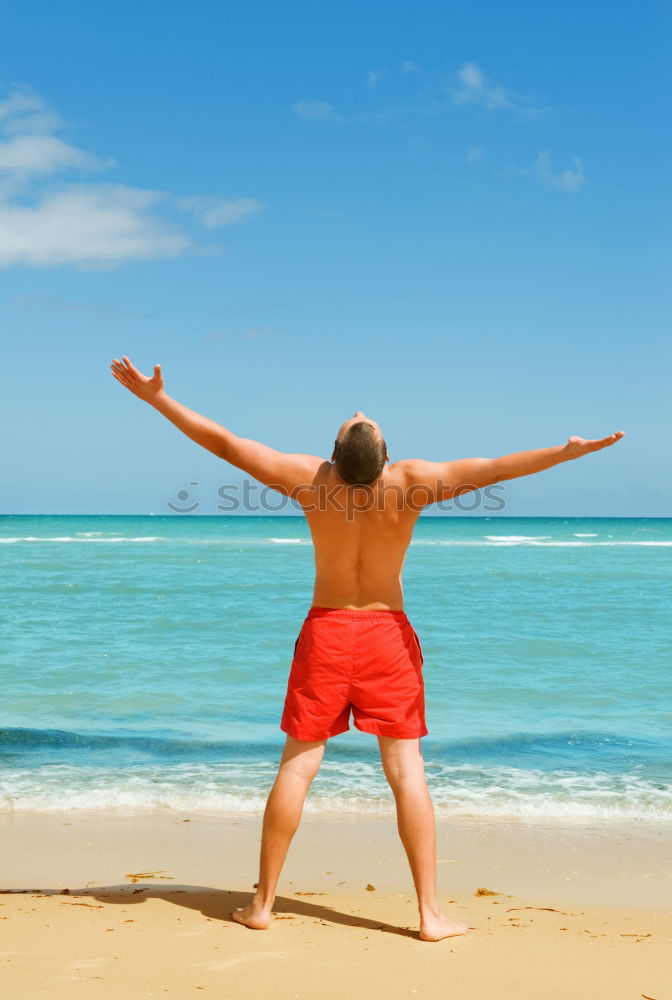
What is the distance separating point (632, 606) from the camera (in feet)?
50.8

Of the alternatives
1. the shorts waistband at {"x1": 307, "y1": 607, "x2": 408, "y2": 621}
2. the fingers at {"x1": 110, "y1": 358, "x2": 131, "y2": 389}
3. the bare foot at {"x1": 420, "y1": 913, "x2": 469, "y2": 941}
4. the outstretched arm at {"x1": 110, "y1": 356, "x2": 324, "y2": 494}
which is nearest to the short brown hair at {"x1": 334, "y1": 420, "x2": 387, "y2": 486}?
the outstretched arm at {"x1": 110, "y1": 356, "x2": 324, "y2": 494}

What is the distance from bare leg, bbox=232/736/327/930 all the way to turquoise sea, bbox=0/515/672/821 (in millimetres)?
2160

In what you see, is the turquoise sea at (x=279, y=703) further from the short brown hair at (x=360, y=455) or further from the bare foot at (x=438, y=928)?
the short brown hair at (x=360, y=455)

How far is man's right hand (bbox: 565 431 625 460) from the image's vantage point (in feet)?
11.2

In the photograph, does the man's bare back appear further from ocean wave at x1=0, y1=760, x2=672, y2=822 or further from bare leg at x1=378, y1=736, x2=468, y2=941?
ocean wave at x1=0, y1=760, x2=672, y2=822

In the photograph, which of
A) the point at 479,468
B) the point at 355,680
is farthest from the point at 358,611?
the point at 479,468

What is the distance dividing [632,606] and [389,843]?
1157cm

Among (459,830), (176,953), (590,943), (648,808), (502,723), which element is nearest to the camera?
(176,953)

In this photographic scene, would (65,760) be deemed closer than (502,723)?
Yes

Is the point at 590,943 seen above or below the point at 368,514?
below

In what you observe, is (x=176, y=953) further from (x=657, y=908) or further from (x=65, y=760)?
(x=65, y=760)

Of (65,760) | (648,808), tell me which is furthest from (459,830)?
(65,760)

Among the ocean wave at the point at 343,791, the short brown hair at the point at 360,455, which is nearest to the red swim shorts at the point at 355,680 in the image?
the short brown hair at the point at 360,455

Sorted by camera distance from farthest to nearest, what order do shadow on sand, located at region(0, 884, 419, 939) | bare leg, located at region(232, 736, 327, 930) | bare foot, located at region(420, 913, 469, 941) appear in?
1. shadow on sand, located at region(0, 884, 419, 939)
2. bare leg, located at region(232, 736, 327, 930)
3. bare foot, located at region(420, 913, 469, 941)
